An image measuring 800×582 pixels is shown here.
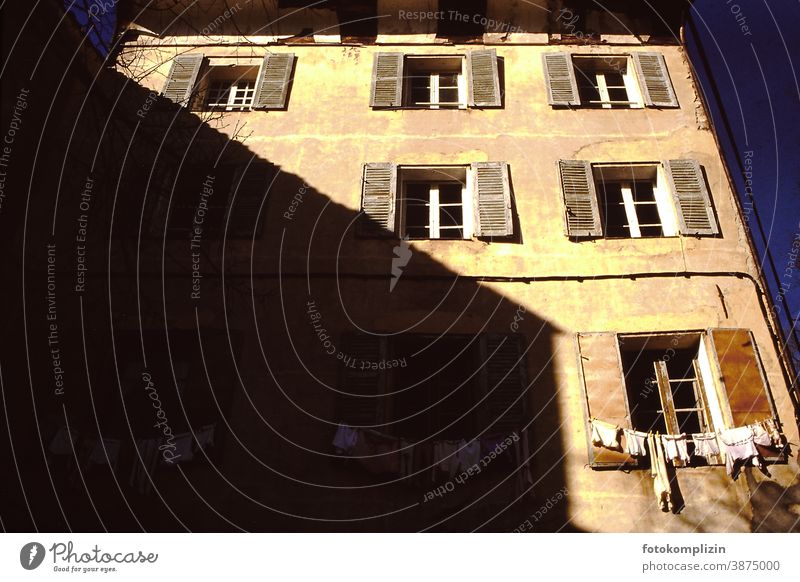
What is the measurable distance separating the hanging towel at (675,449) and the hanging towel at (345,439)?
2815mm

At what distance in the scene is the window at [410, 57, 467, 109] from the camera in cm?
911

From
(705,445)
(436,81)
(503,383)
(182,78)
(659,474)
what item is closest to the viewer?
(659,474)

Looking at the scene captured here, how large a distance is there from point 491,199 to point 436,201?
2.46 ft

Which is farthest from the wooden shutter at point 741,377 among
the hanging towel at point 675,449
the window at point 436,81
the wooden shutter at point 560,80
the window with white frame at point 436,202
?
the window at point 436,81

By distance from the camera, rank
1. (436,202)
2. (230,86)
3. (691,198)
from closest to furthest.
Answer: (691,198), (436,202), (230,86)

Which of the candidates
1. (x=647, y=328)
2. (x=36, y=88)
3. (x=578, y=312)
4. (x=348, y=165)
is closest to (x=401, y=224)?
(x=348, y=165)

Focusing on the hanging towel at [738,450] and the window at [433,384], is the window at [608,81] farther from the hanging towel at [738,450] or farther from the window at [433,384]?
the hanging towel at [738,450]

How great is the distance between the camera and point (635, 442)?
5621mm

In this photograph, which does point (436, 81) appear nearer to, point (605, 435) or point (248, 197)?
point (248, 197)

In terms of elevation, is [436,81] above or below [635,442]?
above

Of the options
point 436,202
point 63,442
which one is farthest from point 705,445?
point 63,442

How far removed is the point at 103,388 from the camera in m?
6.28
